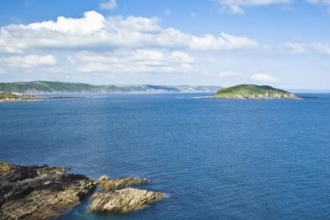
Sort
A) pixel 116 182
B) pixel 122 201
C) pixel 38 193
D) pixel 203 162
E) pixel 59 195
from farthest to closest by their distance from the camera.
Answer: pixel 203 162 → pixel 116 182 → pixel 59 195 → pixel 38 193 → pixel 122 201

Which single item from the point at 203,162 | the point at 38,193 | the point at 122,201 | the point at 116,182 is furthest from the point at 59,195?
the point at 203,162

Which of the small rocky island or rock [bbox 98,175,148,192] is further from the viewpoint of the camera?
rock [bbox 98,175,148,192]

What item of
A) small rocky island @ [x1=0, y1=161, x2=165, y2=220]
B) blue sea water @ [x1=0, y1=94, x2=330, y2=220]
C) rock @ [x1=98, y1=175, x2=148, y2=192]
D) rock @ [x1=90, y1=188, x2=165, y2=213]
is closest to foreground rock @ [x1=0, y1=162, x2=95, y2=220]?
→ small rocky island @ [x1=0, y1=161, x2=165, y2=220]

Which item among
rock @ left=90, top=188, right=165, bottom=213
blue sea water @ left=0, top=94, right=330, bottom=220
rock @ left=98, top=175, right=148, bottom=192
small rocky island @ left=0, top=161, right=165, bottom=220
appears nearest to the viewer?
small rocky island @ left=0, top=161, right=165, bottom=220

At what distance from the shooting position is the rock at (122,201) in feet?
185

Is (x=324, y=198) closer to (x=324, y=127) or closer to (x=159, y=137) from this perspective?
(x=159, y=137)

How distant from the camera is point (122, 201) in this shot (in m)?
57.5

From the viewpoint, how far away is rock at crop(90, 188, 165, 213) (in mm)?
56531

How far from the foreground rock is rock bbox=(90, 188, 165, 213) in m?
4.23

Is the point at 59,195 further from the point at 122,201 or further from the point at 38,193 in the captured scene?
the point at 122,201

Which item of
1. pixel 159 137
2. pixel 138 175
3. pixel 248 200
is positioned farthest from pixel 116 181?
pixel 159 137

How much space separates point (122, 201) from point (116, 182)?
1034 cm

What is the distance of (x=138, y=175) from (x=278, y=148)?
45.6 m

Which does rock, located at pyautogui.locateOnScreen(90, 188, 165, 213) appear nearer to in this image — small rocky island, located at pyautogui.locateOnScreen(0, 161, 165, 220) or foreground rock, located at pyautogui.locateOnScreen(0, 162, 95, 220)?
small rocky island, located at pyautogui.locateOnScreen(0, 161, 165, 220)
